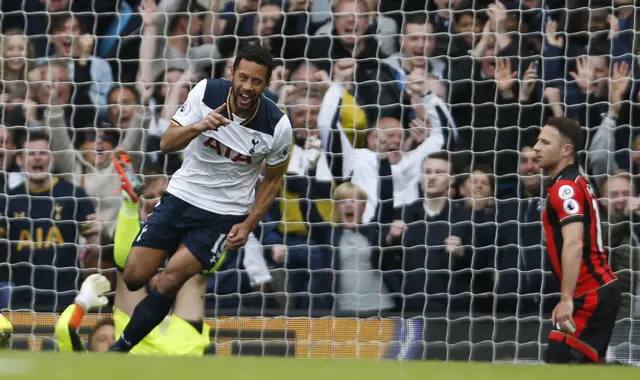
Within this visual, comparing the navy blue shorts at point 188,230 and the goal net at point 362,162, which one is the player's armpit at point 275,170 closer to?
the navy blue shorts at point 188,230

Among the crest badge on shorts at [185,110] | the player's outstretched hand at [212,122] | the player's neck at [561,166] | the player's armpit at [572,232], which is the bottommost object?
the player's armpit at [572,232]

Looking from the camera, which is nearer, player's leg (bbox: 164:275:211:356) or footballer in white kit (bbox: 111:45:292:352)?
footballer in white kit (bbox: 111:45:292:352)

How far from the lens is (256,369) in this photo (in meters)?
4.22

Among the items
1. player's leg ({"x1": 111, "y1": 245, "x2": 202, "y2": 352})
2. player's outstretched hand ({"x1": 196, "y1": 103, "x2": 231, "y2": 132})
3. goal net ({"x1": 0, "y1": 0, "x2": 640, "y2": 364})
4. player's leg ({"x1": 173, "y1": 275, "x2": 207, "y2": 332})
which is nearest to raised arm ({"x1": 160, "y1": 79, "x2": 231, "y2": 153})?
player's outstretched hand ({"x1": 196, "y1": 103, "x2": 231, "y2": 132})

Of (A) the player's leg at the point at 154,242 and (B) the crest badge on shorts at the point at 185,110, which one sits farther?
(A) the player's leg at the point at 154,242

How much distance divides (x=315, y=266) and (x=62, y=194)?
1598mm

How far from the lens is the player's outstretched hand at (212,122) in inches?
221

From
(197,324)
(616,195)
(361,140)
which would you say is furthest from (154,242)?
(616,195)

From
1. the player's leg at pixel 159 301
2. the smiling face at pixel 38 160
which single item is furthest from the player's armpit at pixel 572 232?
the smiling face at pixel 38 160

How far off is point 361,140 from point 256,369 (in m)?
3.78

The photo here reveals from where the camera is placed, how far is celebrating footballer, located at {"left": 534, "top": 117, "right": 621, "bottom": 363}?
5.90m

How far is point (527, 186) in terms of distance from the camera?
25.6ft

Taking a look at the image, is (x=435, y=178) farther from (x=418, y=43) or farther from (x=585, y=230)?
(x=585, y=230)

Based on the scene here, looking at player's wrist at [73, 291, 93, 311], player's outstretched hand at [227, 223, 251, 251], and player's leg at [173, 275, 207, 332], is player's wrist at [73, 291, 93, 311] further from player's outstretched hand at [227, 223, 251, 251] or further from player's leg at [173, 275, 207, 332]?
player's outstretched hand at [227, 223, 251, 251]
